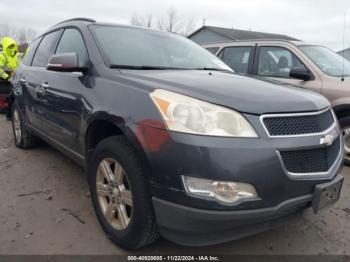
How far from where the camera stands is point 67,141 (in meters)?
3.22

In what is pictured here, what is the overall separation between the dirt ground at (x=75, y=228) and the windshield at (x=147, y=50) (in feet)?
4.64

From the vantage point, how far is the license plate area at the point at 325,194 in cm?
209

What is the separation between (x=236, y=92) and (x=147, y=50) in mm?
1292

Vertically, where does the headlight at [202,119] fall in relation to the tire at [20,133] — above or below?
above


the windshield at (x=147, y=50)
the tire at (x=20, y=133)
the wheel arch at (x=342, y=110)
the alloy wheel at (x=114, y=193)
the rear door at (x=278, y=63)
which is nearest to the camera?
the alloy wheel at (x=114, y=193)

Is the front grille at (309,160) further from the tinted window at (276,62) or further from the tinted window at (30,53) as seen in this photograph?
the tinted window at (30,53)

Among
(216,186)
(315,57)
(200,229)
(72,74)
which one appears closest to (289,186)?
(216,186)

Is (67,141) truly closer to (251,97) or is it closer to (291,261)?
(251,97)

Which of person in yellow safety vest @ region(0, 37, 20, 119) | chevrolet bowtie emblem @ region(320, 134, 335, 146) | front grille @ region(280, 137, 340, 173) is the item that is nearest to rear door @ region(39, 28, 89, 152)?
front grille @ region(280, 137, 340, 173)

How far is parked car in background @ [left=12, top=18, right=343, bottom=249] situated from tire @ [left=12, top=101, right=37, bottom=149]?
2.33m

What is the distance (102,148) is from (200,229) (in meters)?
0.97

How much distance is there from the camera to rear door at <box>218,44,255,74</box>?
5.64m

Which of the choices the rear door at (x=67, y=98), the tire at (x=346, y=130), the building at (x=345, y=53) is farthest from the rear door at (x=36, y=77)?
the building at (x=345, y=53)

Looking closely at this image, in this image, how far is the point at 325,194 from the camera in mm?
2150
